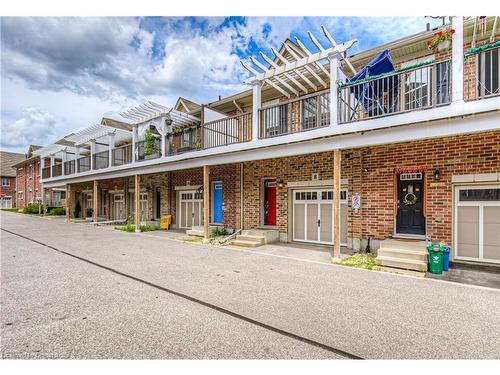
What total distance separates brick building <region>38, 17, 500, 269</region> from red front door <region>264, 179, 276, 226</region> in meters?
0.05

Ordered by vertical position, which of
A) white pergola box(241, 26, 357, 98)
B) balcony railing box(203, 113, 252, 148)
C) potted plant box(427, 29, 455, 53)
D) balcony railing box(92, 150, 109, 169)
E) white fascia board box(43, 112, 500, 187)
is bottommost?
white fascia board box(43, 112, 500, 187)

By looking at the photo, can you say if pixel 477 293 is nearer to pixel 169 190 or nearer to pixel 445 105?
pixel 445 105

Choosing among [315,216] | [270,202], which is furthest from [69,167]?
[315,216]

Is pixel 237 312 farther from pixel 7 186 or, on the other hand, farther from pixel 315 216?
pixel 7 186

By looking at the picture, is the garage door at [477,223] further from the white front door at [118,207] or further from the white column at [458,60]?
the white front door at [118,207]

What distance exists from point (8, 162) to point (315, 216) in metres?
53.8

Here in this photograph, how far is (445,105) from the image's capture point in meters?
5.73

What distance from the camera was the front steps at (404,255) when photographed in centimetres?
643

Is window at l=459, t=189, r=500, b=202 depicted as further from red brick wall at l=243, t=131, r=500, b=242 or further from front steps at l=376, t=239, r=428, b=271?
front steps at l=376, t=239, r=428, b=271

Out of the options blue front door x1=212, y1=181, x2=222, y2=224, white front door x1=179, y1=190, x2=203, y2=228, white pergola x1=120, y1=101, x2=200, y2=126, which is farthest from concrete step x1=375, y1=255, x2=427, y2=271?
white pergola x1=120, y1=101, x2=200, y2=126

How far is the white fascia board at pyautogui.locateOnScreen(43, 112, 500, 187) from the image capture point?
5605 millimetres

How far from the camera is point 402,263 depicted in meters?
6.52
